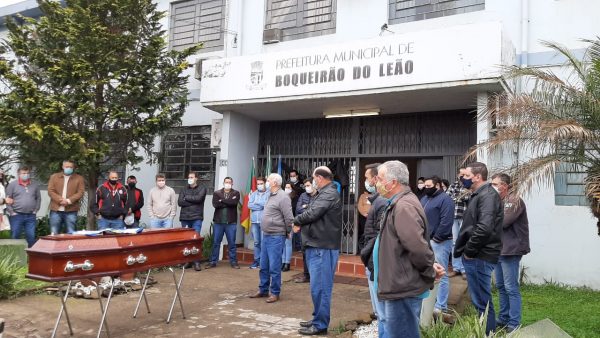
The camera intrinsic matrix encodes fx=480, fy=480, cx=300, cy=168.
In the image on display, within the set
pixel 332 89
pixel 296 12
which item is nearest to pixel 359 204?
pixel 332 89

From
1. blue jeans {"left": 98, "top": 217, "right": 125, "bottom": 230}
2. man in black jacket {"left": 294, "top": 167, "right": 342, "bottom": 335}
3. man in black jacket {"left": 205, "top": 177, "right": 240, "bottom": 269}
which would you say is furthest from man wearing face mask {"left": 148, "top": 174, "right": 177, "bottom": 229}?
man in black jacket {"left": 294, "top": 167, "right": 342, "bottom": 335}

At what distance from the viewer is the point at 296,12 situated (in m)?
10.5

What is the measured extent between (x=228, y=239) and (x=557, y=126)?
242 inches

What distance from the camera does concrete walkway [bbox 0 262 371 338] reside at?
533cm

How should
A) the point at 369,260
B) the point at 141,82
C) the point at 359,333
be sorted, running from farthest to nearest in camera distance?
the point at 141,82, the point at 359,333, the point at 369,260

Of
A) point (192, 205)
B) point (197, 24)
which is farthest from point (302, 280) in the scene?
point (197, 24)

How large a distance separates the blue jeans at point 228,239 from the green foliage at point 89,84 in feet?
7.44

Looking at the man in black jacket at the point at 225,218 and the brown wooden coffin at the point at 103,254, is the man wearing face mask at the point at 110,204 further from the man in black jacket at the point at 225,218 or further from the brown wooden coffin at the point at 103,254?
the brown wooden coffin at the point at 103,254

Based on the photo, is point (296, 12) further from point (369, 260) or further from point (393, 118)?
point (369, 260)

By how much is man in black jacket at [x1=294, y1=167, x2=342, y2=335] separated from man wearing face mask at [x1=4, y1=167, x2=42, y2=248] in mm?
6202

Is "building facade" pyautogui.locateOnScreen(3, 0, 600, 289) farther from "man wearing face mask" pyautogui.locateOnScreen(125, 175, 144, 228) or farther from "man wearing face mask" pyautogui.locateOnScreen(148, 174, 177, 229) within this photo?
"man wearing face mask" pyautogui.locateOnScreen(125, 175, 144, 228)

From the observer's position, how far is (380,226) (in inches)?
151

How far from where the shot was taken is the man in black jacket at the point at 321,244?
17.1ft

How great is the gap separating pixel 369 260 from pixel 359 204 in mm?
5615
